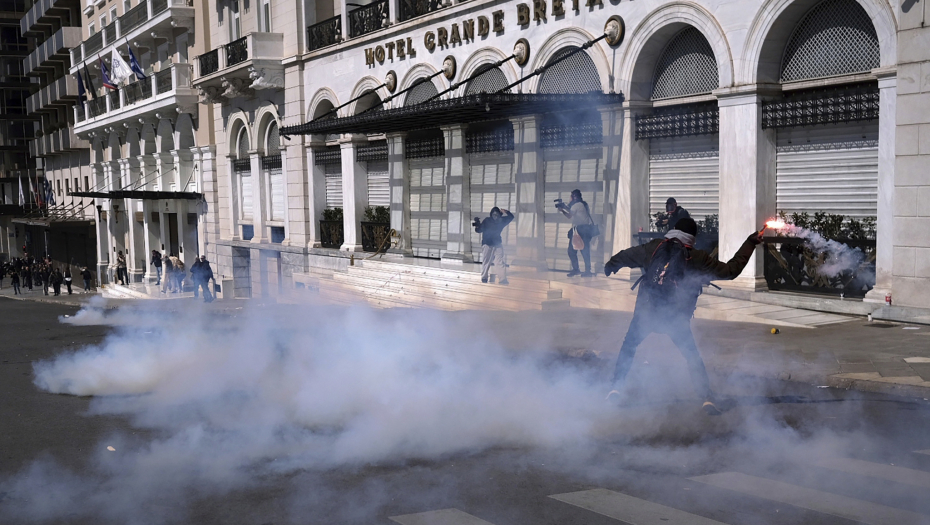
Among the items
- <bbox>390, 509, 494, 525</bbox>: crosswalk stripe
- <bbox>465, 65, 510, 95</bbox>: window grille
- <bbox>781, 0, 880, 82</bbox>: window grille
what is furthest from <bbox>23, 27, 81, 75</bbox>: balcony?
<bbox>390, 509, 494, 525</bbox>: crosswalk stripe

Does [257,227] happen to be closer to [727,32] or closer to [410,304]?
[410,304]

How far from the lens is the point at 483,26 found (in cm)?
1719

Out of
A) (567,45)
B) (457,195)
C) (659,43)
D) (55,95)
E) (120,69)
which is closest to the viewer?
(659,43)

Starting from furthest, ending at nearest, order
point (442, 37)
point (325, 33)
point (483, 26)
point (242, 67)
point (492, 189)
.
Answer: point (242, 67) → point (325, 33) → point (442, 37) → point (492, 189) → point (483, 26)

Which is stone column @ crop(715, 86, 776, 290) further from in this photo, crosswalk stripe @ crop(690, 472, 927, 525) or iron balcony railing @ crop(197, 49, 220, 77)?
iron balcony railing @ crop(197, 49, 220, 77)

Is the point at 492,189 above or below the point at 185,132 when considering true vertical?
below

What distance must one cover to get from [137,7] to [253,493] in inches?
1282

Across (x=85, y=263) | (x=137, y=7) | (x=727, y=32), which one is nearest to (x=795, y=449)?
(x=727, y=32)

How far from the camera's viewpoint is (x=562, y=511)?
4.84 metres

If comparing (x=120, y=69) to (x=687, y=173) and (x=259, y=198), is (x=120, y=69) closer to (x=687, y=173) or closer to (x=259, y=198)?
(x=259, y=198)

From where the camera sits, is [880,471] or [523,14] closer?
[880,471]

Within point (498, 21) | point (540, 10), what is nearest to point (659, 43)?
point (540, 10)

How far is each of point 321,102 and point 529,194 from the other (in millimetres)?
8776

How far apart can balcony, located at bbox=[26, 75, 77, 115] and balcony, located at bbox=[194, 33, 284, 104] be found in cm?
2208
